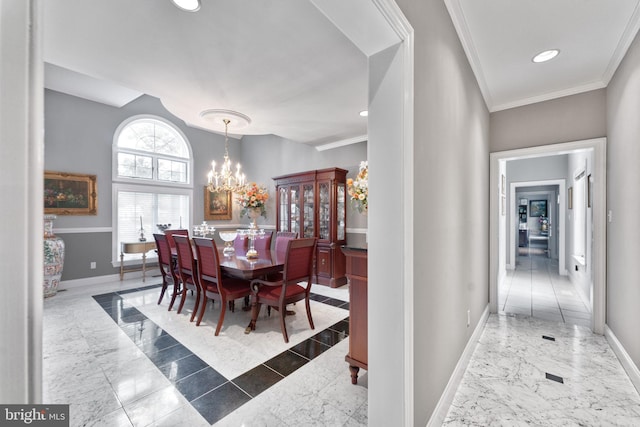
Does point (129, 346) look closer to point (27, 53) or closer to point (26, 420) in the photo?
point (26, 420)

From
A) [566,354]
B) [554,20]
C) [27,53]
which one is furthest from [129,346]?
[554,20]

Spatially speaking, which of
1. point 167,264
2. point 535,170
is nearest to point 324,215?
point 167,264

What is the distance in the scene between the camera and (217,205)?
22.2 ft

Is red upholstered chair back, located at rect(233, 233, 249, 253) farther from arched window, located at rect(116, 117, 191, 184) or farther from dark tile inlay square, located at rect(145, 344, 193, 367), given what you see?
arched window, located at rect(116, 117, 191, 184)

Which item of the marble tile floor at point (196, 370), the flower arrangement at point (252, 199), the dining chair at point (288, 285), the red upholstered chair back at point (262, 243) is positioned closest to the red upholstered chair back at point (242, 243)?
the red upholstered chair back at point (262, 243)

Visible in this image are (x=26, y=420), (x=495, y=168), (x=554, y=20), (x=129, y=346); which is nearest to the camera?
(x=26, y=420)

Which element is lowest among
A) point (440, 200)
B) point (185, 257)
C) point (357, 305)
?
point (357, 305)

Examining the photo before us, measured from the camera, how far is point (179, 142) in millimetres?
6137

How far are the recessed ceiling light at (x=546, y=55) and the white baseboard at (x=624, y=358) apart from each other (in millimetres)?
2661

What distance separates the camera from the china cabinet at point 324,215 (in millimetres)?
4973

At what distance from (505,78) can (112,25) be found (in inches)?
142

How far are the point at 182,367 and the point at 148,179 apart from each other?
4.58 m

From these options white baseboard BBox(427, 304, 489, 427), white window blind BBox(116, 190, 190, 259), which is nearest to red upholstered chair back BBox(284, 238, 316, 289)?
white baseboard BBox(427, 304, 489, 427)

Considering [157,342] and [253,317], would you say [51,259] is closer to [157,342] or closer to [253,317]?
[157,342]
